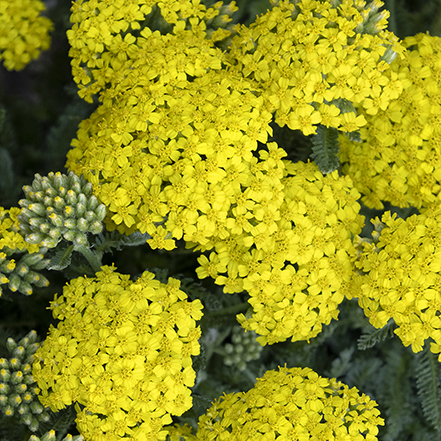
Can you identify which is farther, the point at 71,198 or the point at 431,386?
the point at 431,386

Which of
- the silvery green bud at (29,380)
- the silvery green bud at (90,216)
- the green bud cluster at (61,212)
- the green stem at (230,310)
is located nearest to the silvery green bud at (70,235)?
the green bud cluster at (61,212)

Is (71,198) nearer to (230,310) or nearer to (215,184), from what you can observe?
(215,184)

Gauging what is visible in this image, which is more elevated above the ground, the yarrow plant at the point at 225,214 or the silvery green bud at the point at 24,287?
the yarrow plant at the point at 225,214

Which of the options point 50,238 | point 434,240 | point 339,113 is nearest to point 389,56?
point 339,113

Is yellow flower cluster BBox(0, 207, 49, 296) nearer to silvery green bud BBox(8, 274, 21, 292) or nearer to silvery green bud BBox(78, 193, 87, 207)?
silvery green bud BBox(8, 274, 21, 292)

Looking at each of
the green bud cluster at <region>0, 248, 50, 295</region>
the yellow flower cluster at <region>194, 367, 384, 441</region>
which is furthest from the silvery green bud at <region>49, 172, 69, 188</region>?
the yellow flower cluster at <region>194, 367, 384, 441</region>

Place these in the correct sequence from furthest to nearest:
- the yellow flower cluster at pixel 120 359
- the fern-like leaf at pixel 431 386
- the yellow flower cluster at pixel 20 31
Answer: the yellow flower cluster at pixel 20 31
the fern-like leaf at pixel 431 386
the yellow flower cluster at pixel 120 359

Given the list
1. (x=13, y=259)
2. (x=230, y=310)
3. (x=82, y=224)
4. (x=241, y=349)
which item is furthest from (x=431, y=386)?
(x=13, y=259)

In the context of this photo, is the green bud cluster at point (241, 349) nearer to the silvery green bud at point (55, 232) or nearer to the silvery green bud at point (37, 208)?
the silvery green bud at point (55, 232)
